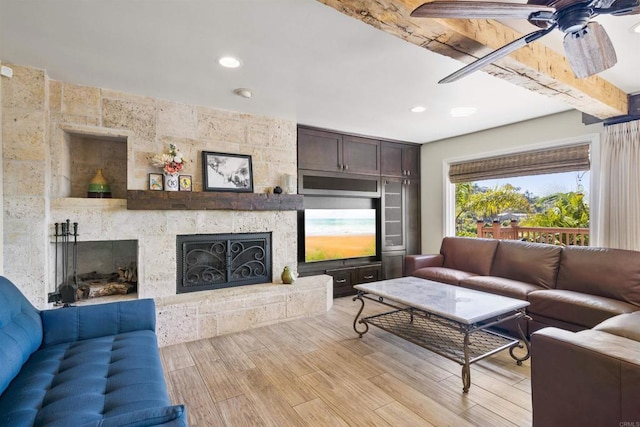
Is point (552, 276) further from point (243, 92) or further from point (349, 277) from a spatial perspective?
point (243, 92)

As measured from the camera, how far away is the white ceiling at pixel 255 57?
1776 millimetres

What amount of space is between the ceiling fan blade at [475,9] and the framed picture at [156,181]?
2.78 m

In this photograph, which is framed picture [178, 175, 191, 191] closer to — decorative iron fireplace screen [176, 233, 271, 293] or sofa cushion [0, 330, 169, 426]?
decorative iron fireplace screen [176, 233, 271, 293]

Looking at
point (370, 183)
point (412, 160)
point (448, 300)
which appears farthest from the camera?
point (412, 160)

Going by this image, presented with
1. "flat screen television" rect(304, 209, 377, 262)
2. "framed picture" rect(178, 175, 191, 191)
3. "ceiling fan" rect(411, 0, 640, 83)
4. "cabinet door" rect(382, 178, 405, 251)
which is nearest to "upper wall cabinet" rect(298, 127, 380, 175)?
"cabinet door" rect(382, 178, 405, 251)

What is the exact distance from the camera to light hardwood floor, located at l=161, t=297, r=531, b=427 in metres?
1.81

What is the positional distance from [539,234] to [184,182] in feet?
15.5

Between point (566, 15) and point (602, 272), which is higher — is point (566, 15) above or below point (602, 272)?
above

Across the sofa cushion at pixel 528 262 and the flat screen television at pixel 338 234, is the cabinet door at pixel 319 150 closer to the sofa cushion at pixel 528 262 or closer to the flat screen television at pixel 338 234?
the flat screen television at pixel 338 234

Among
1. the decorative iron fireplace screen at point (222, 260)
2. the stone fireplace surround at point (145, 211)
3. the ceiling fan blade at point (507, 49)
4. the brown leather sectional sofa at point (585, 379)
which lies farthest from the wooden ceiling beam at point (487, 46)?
the decorative iron fireplace screen at point (222, 260)

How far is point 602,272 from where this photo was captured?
284 cm

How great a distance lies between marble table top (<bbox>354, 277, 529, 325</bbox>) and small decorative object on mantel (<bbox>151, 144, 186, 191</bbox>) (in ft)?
7.13

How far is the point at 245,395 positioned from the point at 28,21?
2.69m

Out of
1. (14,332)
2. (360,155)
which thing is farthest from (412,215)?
(14,332)
